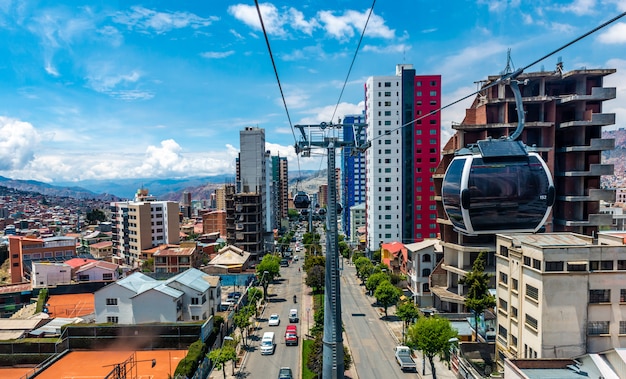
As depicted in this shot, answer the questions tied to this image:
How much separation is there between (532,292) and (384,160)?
1248 inches

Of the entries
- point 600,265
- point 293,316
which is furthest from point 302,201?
point 293,316

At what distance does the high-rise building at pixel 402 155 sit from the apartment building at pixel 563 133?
65.1 feet

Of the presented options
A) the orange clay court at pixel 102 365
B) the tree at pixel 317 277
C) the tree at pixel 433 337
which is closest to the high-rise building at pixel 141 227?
the tree at pixel 317 277

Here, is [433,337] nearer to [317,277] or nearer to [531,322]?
[531,322]

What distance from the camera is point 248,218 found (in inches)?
1784

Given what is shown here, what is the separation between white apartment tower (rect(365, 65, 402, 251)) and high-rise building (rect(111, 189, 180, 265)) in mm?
26173

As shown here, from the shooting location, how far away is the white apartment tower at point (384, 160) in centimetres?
4491

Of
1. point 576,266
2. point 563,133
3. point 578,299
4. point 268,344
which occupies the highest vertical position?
point 563,133

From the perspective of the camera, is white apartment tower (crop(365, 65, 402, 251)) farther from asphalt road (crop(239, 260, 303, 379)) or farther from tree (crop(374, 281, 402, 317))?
tree (crop(374, 281, 402, 317))

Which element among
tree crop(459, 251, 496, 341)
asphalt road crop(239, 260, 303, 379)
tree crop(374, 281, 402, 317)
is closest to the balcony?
tree crop(459, 251, 496, 341)

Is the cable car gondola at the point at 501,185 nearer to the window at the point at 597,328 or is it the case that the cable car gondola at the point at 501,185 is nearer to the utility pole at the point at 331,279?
A: the utility pole at the point at 331,279

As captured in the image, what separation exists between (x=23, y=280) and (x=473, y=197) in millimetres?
50304

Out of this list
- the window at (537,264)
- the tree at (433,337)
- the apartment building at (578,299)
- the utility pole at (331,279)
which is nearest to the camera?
the utility pole at (331,279)

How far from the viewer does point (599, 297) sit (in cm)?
1452
